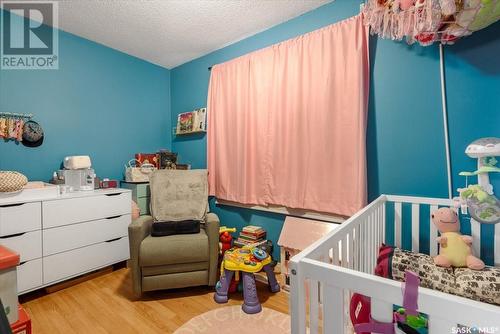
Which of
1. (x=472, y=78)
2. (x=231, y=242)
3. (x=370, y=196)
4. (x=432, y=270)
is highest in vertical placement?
(x=472, y=78)

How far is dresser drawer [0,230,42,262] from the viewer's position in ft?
6.09

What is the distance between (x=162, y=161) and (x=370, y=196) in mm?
2322

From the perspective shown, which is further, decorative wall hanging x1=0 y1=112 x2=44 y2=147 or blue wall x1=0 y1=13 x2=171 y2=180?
blue wall x1=0 y1=13 x2=171 y2=180

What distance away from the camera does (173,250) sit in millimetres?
1964

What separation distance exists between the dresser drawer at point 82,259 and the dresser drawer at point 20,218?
0.30 meters

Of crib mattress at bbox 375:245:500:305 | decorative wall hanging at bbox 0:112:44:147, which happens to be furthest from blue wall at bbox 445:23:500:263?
decorative wall hanging at bbox 0:112:44:147

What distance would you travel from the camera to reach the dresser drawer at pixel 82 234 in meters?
2.05

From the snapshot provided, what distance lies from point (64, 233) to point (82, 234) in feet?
0.46

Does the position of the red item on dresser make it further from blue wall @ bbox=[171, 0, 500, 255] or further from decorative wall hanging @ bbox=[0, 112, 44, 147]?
blue wall @ bbox=[171, 0, 500, 255]

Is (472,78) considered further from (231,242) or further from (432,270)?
(231,242)

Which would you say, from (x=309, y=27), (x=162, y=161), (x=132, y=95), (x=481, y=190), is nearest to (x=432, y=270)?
(x=481, y=190)

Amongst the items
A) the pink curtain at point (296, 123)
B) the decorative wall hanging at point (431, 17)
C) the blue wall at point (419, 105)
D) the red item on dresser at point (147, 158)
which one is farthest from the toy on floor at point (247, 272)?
the decorative wall hanging at point (431, 17)

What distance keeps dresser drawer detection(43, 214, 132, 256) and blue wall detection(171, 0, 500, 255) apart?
2288 millimetres

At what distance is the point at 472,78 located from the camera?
154 centimetres
